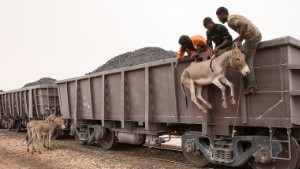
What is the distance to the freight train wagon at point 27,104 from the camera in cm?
1575

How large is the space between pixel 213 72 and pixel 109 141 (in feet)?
18.1

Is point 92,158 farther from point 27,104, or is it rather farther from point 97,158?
point 27,104

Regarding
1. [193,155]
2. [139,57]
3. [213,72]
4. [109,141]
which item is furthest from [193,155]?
[139,57]

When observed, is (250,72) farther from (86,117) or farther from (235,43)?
(86,117)

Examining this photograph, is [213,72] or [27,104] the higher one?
[213,72]

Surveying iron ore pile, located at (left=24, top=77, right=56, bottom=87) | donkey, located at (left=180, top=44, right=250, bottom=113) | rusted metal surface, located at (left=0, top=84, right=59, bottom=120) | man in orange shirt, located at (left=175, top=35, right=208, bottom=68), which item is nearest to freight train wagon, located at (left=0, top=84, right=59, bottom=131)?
rusted metal surface, located at (left=0, top=84, right=59, bottom=120)

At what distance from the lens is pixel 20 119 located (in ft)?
61.7

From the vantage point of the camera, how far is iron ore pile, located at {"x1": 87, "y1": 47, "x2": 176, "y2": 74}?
12133 millimetres

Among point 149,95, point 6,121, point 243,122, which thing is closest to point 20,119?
point 6,121

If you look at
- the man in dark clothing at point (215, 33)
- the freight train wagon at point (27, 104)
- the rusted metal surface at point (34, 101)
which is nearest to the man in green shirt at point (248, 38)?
the man in dark clothing at point (215, 33)

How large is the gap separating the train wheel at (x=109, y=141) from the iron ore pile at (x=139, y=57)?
2.73 metres

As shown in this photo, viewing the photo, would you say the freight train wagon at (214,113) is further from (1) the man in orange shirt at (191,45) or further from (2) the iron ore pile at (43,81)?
(2) the iron ore pile at (43,81)

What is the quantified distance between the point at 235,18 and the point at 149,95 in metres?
3.24

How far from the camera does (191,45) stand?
758 centimetres
